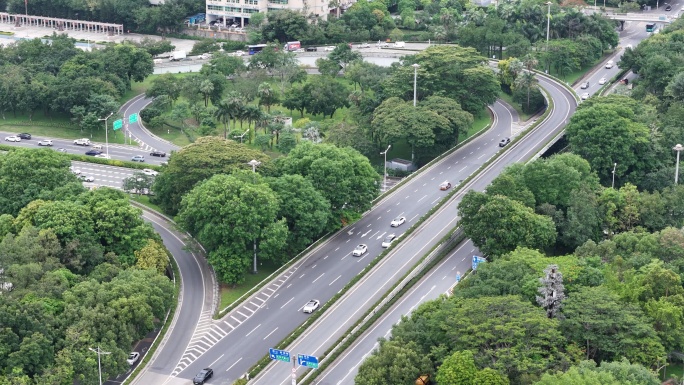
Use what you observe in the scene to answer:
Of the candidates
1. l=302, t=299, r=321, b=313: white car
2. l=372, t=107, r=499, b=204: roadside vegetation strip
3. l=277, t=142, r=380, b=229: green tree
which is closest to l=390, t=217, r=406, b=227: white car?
l=277, t=142, r=380, b=229: green tree

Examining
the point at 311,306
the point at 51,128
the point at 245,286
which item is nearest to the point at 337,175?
the point at 245,286

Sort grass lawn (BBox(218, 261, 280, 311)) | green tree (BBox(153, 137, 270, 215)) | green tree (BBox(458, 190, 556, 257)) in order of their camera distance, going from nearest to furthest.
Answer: grass lawn (BBox(218, 261, 280, 311)) → green tree (BBox(458, 190, 556, 257)) → green tree (BBox(153, 137, 270, 215))

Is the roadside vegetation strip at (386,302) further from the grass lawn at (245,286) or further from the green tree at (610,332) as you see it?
the green tree at (610,332)

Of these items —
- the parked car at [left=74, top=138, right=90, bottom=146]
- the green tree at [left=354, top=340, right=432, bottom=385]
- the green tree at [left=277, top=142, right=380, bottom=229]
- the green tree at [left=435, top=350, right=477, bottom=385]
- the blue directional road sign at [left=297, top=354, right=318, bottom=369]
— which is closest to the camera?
the green tree at [left=435, top=350, right=477, bottom=385]

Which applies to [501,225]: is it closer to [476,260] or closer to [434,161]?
[476,260]

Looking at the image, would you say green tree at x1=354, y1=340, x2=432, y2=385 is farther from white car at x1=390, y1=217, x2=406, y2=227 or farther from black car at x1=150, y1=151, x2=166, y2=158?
black car at x1=150, y1=151, x2=166, y2=158

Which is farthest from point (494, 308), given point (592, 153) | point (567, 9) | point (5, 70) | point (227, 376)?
point (567, 9)

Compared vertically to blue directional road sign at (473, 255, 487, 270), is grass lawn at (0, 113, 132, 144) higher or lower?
higher
